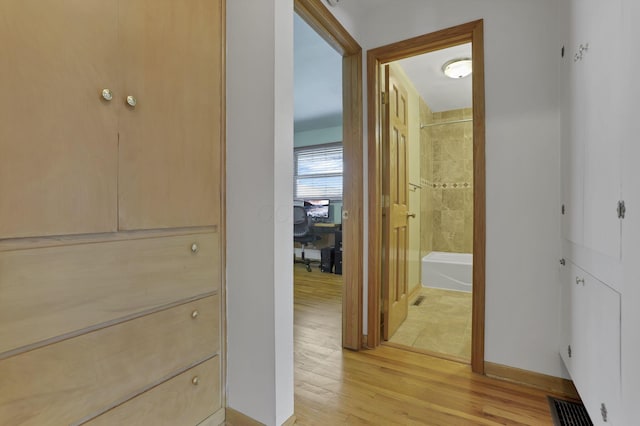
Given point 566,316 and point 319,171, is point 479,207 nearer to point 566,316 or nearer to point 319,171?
point 566,316

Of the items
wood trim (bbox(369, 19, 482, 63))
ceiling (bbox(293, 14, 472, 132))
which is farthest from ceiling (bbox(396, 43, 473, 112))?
wood trim (bbox(369, 19, 482, 63))

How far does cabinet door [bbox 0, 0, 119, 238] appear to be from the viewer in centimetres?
74

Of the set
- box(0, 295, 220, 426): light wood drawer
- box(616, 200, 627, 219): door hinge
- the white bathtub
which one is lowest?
the white bathtub

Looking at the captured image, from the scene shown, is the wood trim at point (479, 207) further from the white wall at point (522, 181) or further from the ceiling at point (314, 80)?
the ceiling at point (314, 80)

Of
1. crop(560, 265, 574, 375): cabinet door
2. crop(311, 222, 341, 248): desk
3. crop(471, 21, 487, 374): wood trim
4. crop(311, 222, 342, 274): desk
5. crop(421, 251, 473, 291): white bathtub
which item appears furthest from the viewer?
crop(311, 222, 341, 248): desk

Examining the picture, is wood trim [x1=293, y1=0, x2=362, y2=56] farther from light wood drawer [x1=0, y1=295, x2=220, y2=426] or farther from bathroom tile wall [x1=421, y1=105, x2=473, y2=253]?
bathroom tile wall [x1=421, y1=105, x2=473, y2=253]

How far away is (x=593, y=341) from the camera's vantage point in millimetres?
1136

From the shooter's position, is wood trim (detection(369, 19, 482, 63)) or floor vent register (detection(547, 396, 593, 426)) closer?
floor vent register (detection(547, 396, 593, 426))

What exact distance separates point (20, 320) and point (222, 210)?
2.33ft

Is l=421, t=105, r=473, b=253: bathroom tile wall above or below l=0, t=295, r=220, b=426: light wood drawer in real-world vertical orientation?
above

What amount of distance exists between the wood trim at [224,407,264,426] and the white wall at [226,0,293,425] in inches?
→ 0.8

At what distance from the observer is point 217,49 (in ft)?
4.20

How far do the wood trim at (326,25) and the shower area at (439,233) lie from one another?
862 mm

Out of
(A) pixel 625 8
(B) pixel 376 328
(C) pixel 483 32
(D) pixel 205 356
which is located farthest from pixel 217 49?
(B) pixel 376 328
